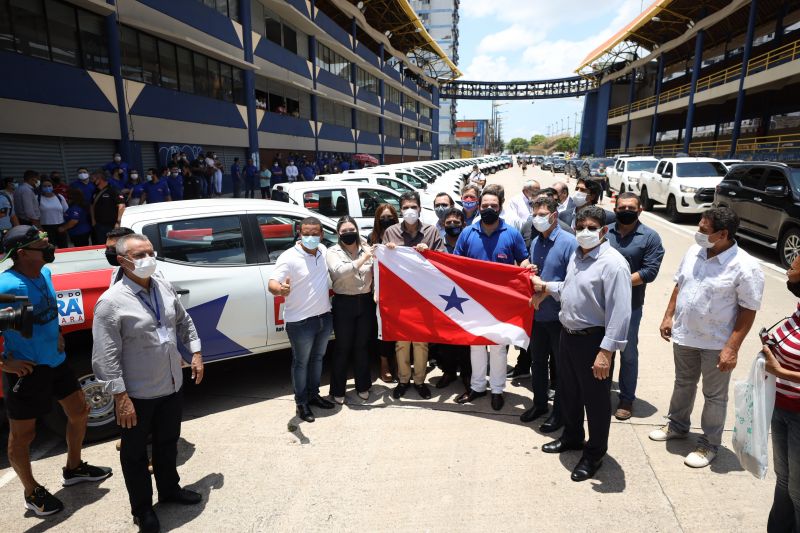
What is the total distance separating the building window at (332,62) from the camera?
3196 cm

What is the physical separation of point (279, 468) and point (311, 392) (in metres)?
1.01

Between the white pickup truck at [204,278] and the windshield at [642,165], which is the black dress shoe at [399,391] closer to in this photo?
the white pickup truck at [204,278]

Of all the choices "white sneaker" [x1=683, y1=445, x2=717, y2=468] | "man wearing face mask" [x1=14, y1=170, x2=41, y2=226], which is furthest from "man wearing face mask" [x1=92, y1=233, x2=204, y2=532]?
"man wearing face mask" [x1=14, y1=170, x2=41, y2=226]

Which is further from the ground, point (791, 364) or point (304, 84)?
point (304, 84)

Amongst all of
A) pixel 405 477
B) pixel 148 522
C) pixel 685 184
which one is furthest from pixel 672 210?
pixel 148 522

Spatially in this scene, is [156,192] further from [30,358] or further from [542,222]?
[542,222]

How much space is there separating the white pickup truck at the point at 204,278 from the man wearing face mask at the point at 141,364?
3.81 feet

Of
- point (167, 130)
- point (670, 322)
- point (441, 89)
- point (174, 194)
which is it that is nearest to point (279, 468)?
point (670, 322)

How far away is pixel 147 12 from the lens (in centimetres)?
1528

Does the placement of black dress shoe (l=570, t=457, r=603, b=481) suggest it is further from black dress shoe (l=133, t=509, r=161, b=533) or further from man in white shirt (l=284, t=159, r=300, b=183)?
man in white shirt (l=284, t=159, r=300, b=183)

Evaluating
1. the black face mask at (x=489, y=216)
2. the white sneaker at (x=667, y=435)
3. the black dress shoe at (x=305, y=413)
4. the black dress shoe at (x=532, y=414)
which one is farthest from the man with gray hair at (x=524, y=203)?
the black dress shoe at (x=305, y=413)

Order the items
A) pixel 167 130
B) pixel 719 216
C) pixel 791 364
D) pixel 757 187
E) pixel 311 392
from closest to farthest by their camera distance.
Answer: pixel 791 364
pixel 719 216
pixel 311 392
pixel 757 187
pixel 167 130

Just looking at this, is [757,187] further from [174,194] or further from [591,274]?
[174,194]

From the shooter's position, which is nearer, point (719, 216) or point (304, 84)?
point (719, 216)
